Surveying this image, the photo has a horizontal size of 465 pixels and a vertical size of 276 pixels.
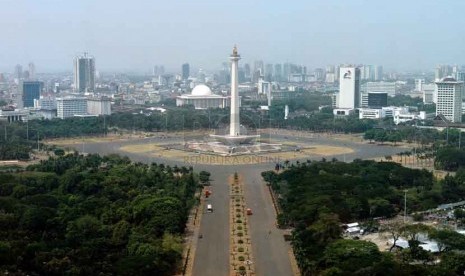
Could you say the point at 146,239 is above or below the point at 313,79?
below

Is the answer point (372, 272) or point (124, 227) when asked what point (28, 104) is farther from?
point (372, 272)

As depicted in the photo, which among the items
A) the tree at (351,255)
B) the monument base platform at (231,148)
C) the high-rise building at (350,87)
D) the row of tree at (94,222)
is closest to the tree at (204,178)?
the row of tree at (94,222)

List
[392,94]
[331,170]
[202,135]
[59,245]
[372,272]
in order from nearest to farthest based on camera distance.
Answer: [372,272] < [59,245] < [331,170] < [202,135] < [392,94]

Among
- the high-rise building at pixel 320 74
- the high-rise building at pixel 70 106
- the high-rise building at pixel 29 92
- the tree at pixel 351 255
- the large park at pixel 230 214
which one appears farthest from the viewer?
the high-rise building at pixel 320 74

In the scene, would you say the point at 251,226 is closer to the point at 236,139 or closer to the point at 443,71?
the point at 236,139

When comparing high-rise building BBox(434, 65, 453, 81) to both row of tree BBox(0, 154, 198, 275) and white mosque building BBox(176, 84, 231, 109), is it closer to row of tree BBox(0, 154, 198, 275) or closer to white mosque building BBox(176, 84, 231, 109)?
white mosque building BBox(176, 84, 231, 109)

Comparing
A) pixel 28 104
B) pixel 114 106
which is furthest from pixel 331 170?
pixel 28 104

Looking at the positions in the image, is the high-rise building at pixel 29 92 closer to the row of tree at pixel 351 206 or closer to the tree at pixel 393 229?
the row of tree at pixel 351 206
